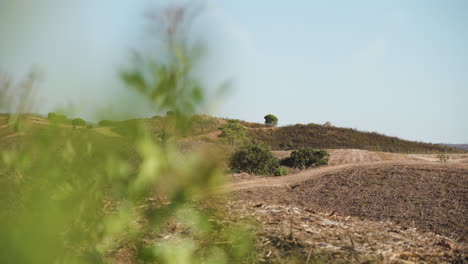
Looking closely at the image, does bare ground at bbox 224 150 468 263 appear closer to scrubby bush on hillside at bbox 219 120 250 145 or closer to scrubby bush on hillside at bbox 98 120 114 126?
scrubby bush on hillside at bbox 98 120 114 126

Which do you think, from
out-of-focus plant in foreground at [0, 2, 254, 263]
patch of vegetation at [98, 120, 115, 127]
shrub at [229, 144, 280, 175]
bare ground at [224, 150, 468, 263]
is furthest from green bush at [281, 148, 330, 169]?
patch of vegetation at [98, 120, 115, 127]

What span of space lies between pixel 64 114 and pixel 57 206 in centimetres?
22

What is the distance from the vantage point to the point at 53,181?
59 centimetres

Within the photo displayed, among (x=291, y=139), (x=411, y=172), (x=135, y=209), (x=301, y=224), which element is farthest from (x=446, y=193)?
(x=291, y=139)

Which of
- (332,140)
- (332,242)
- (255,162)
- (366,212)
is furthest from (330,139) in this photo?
(332,242)

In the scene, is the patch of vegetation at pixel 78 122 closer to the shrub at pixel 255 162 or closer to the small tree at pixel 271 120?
the shrub at pixel 255 162

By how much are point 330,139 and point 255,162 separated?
63.1ft

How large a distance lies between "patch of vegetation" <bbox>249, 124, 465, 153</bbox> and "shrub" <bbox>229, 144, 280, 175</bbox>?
51.7 ft

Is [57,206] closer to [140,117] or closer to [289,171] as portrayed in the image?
[140,117]

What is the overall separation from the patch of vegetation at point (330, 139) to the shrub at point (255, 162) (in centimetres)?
1577

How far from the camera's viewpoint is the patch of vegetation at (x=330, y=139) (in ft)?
95.5

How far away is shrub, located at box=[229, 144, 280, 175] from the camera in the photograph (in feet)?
40.5

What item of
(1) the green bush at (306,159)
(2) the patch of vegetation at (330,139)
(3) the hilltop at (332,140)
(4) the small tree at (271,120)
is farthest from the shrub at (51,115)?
(4) the small tree at (271,120)

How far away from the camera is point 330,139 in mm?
30297
